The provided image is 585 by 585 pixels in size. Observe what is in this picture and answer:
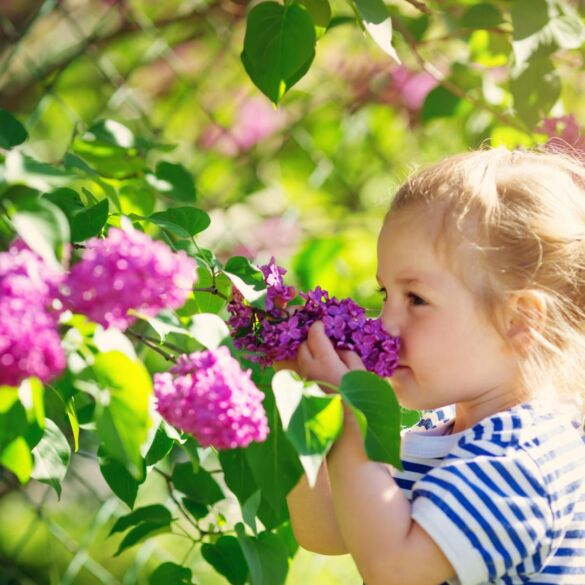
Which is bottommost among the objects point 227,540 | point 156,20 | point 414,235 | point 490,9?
point 227,540

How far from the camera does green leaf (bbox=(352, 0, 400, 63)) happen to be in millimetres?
1257

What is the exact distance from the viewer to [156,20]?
2.29 metres

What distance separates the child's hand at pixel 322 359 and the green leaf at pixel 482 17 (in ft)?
2.69

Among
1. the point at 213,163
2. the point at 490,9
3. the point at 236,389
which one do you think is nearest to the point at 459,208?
the point at 236,389

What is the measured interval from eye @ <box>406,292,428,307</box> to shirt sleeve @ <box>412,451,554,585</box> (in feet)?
0.59

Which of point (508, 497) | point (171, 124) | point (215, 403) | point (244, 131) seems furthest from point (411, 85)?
point (215, 403)

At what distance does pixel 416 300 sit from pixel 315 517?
0.91 feet

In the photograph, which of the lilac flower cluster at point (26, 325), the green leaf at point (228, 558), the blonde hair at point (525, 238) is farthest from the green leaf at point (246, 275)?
the green leaf at point (228, 558)

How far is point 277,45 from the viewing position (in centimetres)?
128

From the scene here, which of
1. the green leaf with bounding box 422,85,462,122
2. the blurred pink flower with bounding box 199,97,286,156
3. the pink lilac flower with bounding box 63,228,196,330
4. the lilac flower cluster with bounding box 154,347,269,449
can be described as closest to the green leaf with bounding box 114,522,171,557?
the lilac flower cluster with bounding box 154,347,269,449

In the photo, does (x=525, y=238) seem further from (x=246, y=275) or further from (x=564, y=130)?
(x=564, y=130)

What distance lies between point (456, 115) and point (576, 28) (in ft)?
1.17

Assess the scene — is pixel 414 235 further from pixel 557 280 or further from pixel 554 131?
pixel 554 131

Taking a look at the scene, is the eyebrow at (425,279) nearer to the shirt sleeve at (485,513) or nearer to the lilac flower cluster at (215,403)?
the shirt sleeve at (485,513)
